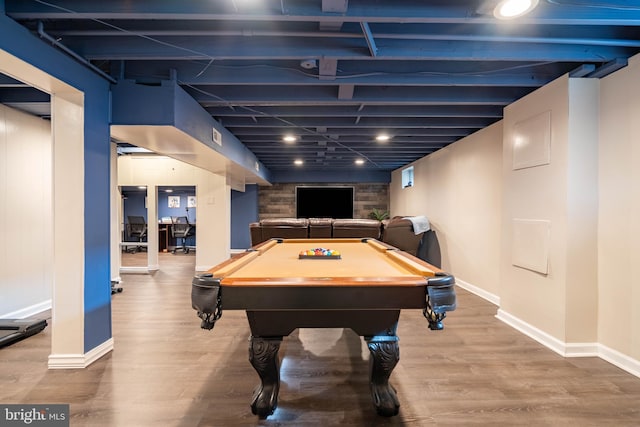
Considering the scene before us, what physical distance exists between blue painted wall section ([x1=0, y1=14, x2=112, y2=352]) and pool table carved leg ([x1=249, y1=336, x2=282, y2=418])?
1.49 meters

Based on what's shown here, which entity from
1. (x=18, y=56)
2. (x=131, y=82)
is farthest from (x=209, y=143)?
(x=18, y=56)

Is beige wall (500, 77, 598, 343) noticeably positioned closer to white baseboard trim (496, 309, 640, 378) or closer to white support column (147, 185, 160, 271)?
white baseboard trim (496, 309, 640, 378)

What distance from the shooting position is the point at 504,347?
8.53ft

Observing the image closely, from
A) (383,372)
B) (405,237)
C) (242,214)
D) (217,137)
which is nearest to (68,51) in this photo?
(217,137)

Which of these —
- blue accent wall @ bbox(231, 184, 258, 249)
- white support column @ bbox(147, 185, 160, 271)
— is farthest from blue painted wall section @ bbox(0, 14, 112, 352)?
blue accent wall @ bbox(231, 184, 258, 249)

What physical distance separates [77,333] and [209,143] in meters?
2.11

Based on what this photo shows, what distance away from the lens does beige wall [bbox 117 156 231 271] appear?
19.9ft

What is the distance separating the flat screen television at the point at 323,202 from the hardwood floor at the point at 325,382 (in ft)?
18.8

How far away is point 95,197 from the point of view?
236 centimetres

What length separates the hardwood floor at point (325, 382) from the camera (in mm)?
1728

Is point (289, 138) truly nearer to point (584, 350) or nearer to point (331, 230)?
point (331, 230)

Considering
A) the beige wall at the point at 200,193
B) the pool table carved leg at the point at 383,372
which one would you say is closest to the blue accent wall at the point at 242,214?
the beige wall at the point at 200,193

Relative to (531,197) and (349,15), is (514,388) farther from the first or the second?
(349,15)

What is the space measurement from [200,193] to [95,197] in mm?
3833
